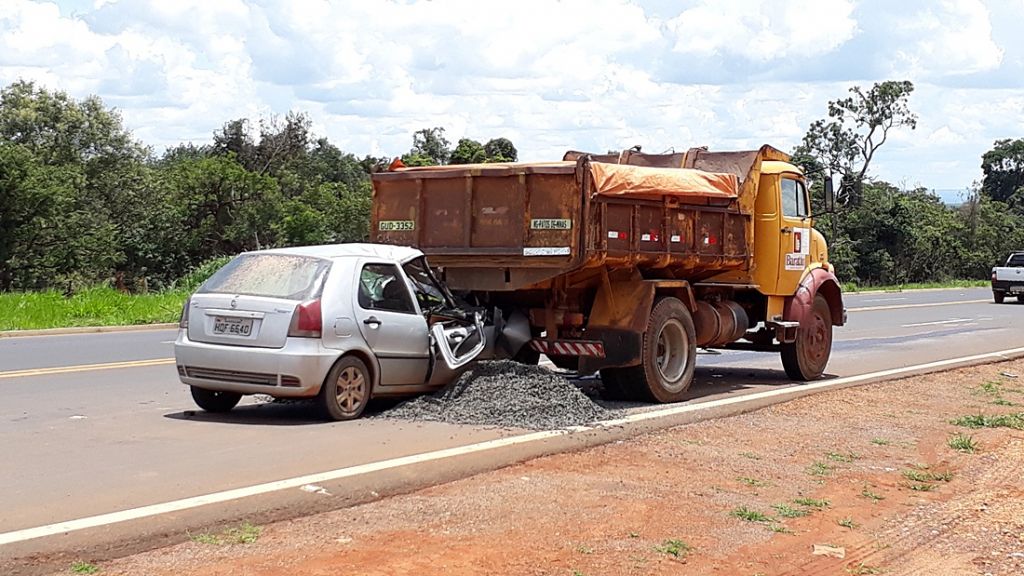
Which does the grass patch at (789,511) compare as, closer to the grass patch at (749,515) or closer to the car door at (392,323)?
the grass patch at (749,515)

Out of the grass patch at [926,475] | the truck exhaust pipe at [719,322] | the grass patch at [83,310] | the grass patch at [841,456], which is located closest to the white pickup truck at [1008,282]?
the grass patch at [83,310]

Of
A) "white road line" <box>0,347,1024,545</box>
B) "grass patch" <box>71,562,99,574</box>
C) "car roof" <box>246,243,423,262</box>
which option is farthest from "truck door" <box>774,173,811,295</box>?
"grass patch" <box>71,562,99,574</box>

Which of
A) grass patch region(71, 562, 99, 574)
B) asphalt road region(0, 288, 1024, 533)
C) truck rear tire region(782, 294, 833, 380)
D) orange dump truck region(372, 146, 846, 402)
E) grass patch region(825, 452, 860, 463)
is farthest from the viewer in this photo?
truck rear tire region(782, 294, 833, 380)

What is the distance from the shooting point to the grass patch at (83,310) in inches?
903

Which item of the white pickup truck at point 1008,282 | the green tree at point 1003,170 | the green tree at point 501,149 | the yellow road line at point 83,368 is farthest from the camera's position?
the green tree at point 1003,170

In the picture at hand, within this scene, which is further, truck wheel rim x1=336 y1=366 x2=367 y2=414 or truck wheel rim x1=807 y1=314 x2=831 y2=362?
truck wheel rim x1=807 y1=314 x2=831 y2=362

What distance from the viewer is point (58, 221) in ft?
142

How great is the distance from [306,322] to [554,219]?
2.64 m

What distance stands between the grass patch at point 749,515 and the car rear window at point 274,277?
13.6 ft

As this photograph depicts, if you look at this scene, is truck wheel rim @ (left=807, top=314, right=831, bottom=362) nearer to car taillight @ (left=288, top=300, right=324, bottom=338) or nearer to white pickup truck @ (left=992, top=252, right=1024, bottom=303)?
car taillight @ (left=288, top=300, right=324, bottom=338)

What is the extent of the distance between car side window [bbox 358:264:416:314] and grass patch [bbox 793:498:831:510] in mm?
4151

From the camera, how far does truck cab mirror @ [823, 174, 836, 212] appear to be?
1499cm

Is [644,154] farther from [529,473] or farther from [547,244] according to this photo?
[529,473]

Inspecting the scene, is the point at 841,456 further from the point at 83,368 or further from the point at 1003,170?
the point at 1003,170
